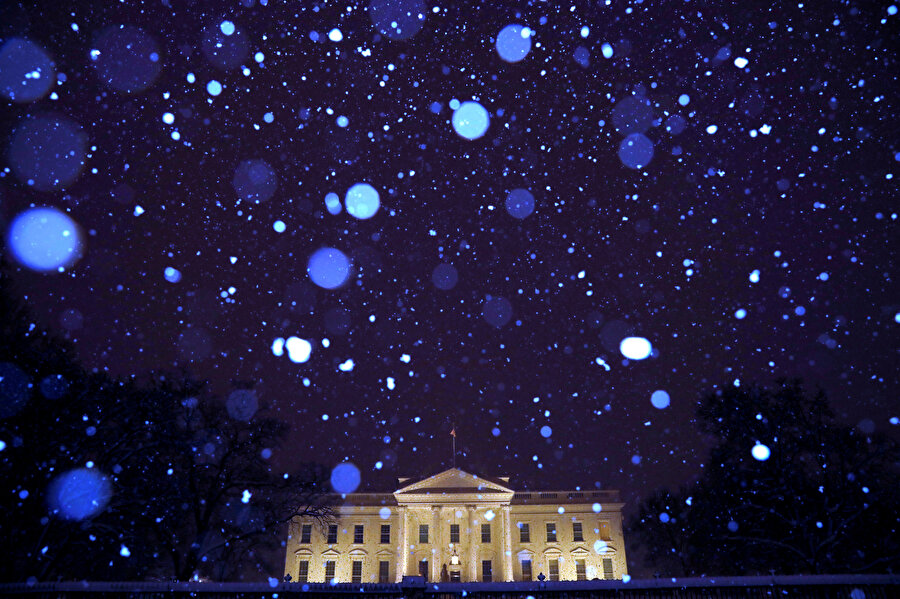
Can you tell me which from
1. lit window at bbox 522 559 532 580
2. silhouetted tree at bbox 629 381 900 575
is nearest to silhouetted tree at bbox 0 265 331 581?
silhouetted tree at bbox 629 381 900 575

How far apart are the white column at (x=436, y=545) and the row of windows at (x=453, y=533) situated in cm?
102

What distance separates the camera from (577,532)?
55656 mm

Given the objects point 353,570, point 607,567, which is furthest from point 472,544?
point 607,567

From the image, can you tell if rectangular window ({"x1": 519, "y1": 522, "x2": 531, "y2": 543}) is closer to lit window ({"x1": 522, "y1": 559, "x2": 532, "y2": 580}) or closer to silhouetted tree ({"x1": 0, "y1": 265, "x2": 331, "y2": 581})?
lit window ({"x1": 522, "y1": 559, "x2": 532, "y2": 580})

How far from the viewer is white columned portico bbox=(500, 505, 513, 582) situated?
53.1 metres

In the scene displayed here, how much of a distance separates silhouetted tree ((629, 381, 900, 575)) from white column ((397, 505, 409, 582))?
3400 centimetres

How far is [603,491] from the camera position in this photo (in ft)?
186

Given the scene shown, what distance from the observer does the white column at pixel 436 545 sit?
53812mm

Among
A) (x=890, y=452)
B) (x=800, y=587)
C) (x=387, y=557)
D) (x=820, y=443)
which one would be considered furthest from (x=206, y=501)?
(x=387, y=557)

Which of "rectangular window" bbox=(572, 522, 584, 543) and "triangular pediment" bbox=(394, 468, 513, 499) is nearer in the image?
"rectangular window" bbox=(572, 522, 584, 543)

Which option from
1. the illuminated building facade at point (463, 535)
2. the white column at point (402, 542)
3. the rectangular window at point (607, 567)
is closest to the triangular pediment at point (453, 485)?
the illuminated building facade at point (463, 535)

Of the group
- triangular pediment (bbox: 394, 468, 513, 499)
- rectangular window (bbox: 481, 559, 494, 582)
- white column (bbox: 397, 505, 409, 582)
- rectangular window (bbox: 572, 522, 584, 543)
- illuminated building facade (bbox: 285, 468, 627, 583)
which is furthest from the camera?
triangular pediment (bbox: 394, 468, 513, 499)

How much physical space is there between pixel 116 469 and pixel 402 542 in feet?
129

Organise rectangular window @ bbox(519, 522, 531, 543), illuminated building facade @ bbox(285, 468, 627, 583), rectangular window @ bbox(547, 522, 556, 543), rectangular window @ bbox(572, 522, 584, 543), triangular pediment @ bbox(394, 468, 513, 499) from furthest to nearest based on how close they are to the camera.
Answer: triangular pediment @ bbox(394, 468, 513, 499), rectangular window @ bbox(519, 522, 531, 543), rectangular window @ bbox(547, 522, 556, 543), rectangular window @ bbox(572, 522, 584, 543), illuminated building facade @ bbox(285, 468, 627, 583)
